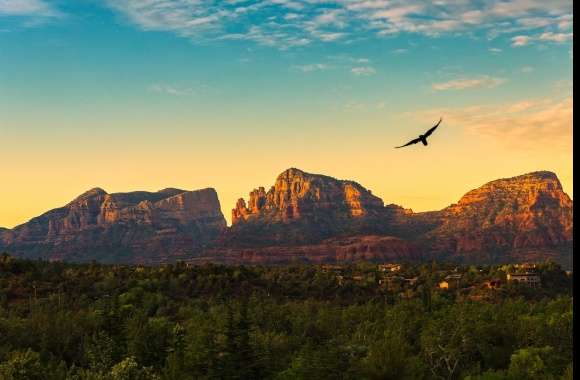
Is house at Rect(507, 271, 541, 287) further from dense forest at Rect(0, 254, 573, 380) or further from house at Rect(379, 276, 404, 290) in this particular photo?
house at Rect(379, 276, 404, 290)

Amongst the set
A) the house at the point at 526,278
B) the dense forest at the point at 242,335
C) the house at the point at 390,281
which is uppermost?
the house at the point at 526,278

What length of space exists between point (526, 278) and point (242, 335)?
12668cm

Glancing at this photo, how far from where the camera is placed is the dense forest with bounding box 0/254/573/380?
208 ft

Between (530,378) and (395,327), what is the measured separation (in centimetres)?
3109

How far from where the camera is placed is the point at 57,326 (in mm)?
84250

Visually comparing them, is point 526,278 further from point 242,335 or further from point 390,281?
point 242,335

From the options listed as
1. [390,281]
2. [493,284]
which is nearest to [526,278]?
[493,284]

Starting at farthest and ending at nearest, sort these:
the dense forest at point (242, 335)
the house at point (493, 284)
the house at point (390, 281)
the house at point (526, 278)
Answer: the house at point (390, 281) → the house at point (526, 278) → the house at point (493, 284) → the dense forest at point (242, 335)

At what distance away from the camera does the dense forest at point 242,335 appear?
63312 mm

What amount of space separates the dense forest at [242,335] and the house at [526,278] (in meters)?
12.6

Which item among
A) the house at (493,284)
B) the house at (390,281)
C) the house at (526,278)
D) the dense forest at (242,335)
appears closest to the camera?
the dense forest at (242,335)

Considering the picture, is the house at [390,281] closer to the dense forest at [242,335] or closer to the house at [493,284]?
the dense forest at [242,335]

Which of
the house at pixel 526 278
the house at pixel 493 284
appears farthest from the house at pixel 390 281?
the house at pixel 526 278

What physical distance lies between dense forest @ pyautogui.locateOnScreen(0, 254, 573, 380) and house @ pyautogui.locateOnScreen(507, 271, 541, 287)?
12.6 meters
